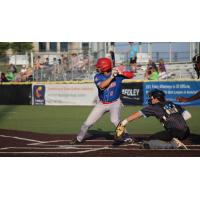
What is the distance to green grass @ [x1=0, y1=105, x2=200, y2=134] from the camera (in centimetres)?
1623

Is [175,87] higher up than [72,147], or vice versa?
[175,87]

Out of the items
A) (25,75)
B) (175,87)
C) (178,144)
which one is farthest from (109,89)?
(25,75)

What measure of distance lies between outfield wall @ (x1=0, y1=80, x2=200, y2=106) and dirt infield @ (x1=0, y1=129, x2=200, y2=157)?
10.7 metres

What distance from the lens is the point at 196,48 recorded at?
88.9 ft

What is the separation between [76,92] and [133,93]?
2976 millimetres

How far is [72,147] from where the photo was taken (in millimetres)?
11664

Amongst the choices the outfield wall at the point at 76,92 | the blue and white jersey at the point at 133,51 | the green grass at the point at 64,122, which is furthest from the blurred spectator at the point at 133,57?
the green grass at the point at 64,122

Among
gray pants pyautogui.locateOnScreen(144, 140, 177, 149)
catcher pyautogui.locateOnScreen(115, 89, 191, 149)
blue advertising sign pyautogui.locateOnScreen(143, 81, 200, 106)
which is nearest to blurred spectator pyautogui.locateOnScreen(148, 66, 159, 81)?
blue advertising sign pyautogui.locateOnScreen(143, 81, 200, 106)

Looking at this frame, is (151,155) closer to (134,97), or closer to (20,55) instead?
(134,97)

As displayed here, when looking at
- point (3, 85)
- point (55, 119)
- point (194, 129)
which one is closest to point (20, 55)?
point (3, 85)

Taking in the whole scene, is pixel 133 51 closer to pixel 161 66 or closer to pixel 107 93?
pixel 161 66

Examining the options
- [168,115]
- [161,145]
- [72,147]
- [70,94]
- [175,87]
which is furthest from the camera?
[70,94]

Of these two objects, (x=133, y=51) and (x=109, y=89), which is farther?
(x=133, y=51)

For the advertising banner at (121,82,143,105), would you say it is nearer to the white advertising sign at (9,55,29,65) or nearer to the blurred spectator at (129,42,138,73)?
the blurred spectator at (129,42,138,73)
